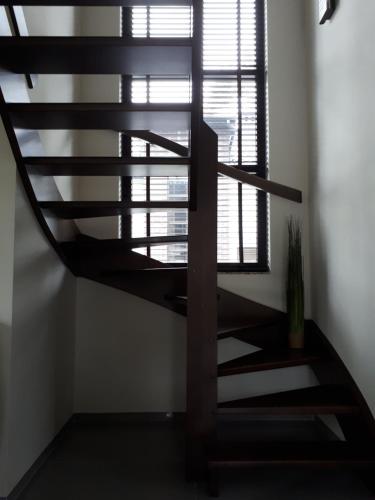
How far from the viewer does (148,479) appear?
2.33m

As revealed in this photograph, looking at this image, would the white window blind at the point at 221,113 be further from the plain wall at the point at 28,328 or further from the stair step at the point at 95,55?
the stair step at the point at 95,55

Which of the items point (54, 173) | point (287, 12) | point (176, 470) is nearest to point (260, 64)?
point (287, 12)

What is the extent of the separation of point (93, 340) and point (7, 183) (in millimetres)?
1597

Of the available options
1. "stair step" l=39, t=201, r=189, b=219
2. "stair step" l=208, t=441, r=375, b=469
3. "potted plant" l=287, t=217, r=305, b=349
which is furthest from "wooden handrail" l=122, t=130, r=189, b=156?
"stair step" l=208, t=441, r=375, b=469

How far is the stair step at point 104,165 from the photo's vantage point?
2.08 metres

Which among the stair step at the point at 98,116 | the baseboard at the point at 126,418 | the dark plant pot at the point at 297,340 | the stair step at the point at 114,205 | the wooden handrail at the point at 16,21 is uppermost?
the wooden handrail at the point at 16,21

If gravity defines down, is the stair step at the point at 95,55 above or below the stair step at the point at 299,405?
above

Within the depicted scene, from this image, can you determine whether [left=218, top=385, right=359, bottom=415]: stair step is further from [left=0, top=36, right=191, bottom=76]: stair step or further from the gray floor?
[left=0, top=36, right=191, bottom=76]: stair step

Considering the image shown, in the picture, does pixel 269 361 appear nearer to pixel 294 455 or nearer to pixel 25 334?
pixel 294 455

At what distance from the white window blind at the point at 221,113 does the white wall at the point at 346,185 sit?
0.58 metres

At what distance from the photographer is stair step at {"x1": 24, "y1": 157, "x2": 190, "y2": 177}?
6.82 ft

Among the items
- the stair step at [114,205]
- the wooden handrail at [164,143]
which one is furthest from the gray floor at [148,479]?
the wooden handrail at [164,143]

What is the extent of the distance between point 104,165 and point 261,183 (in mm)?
1317

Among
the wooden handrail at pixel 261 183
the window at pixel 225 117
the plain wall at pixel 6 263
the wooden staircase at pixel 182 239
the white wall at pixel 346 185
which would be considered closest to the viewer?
the wooden staircase at pixel 182 239
